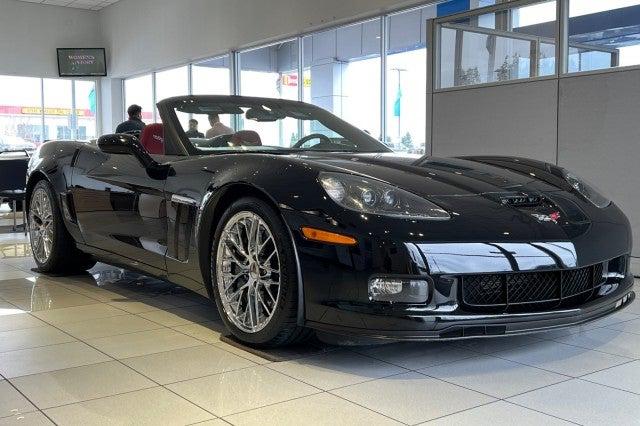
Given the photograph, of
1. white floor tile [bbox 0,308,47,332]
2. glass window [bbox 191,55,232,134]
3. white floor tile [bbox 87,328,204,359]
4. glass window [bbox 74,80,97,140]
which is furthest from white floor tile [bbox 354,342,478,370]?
glass window [bbox 74,80,97,140]

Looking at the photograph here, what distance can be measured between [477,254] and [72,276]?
310 centimetres

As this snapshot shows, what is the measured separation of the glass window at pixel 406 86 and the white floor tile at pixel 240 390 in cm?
732

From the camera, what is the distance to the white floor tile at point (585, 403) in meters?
2.00

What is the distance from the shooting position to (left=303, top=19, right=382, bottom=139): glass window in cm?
1003

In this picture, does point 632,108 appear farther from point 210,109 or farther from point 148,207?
point 148,207

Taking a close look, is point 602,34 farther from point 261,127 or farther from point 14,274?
point 14,274

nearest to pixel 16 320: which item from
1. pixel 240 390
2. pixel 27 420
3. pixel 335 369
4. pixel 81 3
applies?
pixel 27 420

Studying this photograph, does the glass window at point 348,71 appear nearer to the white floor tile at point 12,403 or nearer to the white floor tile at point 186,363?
the white floor tile at point 186,363

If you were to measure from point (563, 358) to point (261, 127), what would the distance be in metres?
1.80

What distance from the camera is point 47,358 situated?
267cm

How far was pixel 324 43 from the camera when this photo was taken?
1080 cm

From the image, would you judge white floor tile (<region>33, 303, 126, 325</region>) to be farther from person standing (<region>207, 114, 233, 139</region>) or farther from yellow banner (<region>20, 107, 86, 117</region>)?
yellow banner (<region>20, 107, 86, 117</region>)

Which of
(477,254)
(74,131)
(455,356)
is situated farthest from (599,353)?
(74,131)

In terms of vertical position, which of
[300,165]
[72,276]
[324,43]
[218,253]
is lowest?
[72,276]
